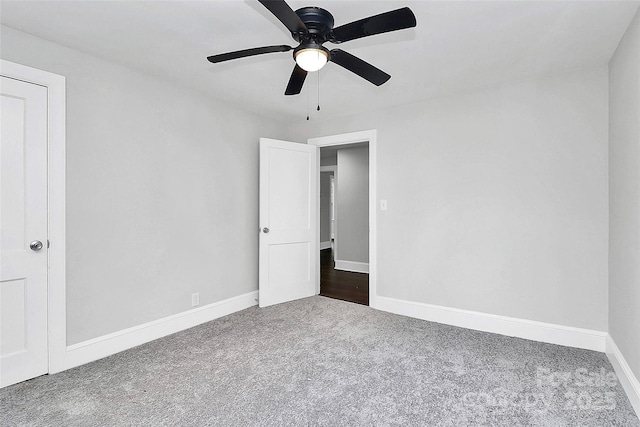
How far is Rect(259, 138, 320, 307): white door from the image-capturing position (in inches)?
151

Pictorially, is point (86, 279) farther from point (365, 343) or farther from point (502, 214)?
point (502, 214)

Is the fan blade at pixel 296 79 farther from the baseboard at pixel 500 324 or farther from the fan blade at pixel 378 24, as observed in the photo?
the baseboard at pixel 500 324

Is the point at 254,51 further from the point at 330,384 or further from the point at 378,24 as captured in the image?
the point at 330,384

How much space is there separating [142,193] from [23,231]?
0.84 m

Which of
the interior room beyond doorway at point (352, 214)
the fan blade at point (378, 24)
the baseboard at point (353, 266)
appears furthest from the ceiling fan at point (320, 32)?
the baseboard at point (353, 266)

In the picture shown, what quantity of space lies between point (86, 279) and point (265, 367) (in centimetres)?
152

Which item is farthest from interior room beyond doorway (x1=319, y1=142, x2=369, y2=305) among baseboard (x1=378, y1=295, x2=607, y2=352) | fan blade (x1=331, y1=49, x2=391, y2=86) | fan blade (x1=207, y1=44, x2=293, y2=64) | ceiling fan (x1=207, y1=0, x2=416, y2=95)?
fan blade (x1=207, y1=44, x2=293, y2=64)

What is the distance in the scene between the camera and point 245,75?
285cm

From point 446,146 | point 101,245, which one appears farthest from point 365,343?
point 101,245

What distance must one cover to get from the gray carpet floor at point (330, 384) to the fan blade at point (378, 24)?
2.05m

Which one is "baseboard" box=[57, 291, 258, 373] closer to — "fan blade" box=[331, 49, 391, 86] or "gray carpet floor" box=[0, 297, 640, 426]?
"gray carpet floor" box=[0, 297, 640, 426]

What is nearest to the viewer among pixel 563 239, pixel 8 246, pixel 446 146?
pixel 8 246

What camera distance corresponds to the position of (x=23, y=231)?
2193 mm

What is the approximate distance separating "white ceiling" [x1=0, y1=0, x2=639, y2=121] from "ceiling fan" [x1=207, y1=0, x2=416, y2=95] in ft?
0.48
